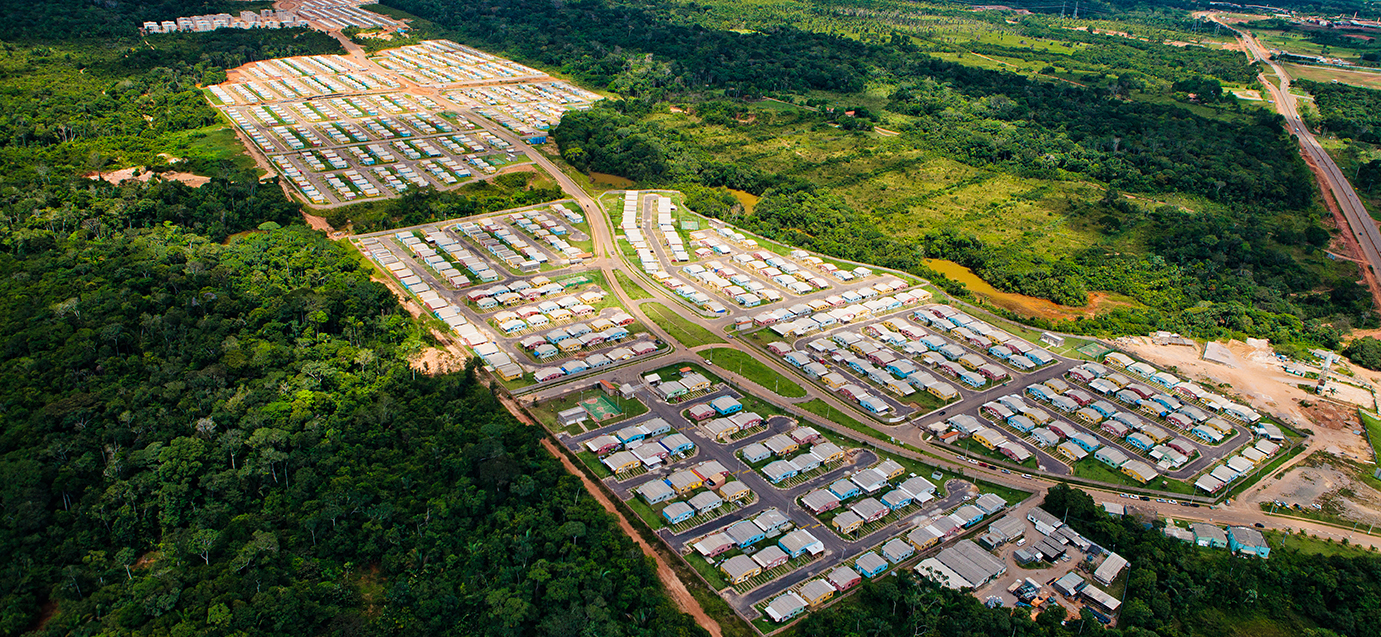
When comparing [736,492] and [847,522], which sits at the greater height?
[736,492]

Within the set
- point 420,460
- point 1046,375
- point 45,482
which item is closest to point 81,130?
point 45,482

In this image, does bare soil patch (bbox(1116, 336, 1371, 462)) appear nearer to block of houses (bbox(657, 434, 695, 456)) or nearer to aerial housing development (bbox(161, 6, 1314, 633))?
aerial housing development (bbox(161, 6, 1314, 633))

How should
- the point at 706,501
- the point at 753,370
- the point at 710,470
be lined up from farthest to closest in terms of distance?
the point at 753,370
the point at 710,470
the point at 706,501

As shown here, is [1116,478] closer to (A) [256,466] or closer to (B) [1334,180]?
(A) [256,466]

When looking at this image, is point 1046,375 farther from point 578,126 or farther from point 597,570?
point 578,126

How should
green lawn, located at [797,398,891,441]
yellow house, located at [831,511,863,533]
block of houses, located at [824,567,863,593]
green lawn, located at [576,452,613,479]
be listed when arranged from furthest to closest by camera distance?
1. green lawn, located at [797,398,891,441]
2. green lawn, located at [576,452,613,479]
3. yellow house, located at [831,511,863,533]
4. block of houses, located at [824,567,863,593]

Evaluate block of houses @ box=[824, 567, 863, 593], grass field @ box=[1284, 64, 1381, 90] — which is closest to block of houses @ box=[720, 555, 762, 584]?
block of houses @ box=[824, 567, 863, 593]

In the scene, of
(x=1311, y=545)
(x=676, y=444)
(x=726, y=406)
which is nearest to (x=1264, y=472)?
(x=1311, y=545)
